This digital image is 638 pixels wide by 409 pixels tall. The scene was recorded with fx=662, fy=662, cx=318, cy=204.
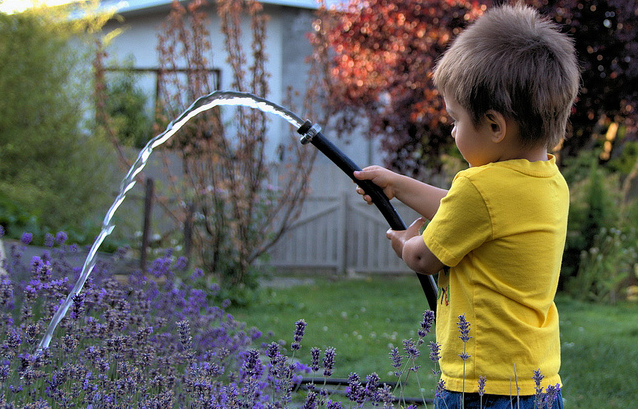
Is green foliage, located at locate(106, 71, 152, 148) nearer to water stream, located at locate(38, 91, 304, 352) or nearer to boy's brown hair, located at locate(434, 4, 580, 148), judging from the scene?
water stream, located at locate(38, 91, 304, 352)

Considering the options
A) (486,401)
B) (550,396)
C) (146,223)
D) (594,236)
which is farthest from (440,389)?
(594,236)

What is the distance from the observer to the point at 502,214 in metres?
1.66

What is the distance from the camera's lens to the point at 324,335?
5.01 meters

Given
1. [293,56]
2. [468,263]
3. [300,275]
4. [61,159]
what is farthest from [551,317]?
[293,56]

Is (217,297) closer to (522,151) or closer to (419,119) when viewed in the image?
(419,119)

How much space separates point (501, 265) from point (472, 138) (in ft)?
1.11

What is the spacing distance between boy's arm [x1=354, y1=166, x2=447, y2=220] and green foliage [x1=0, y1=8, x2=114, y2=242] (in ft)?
19.4

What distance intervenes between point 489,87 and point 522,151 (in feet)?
0.69

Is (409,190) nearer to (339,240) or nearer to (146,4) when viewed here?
(339,240)

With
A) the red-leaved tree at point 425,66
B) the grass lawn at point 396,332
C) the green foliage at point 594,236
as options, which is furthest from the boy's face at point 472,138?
the green foliage at point 594,236

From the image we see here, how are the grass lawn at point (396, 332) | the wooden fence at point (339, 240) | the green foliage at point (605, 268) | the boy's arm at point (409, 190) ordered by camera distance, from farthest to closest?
the wooden fence at point (339, 240)
the green foliage at point (605, 268)
the grass lawn at point (396, 332)
the boy's arm at point (409, 190)

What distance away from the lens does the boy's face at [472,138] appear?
1716 mm

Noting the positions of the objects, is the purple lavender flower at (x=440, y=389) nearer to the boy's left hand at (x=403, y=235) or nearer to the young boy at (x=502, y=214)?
the young boy at (x=502, y=214)

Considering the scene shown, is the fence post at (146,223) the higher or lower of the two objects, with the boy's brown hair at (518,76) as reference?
lower
